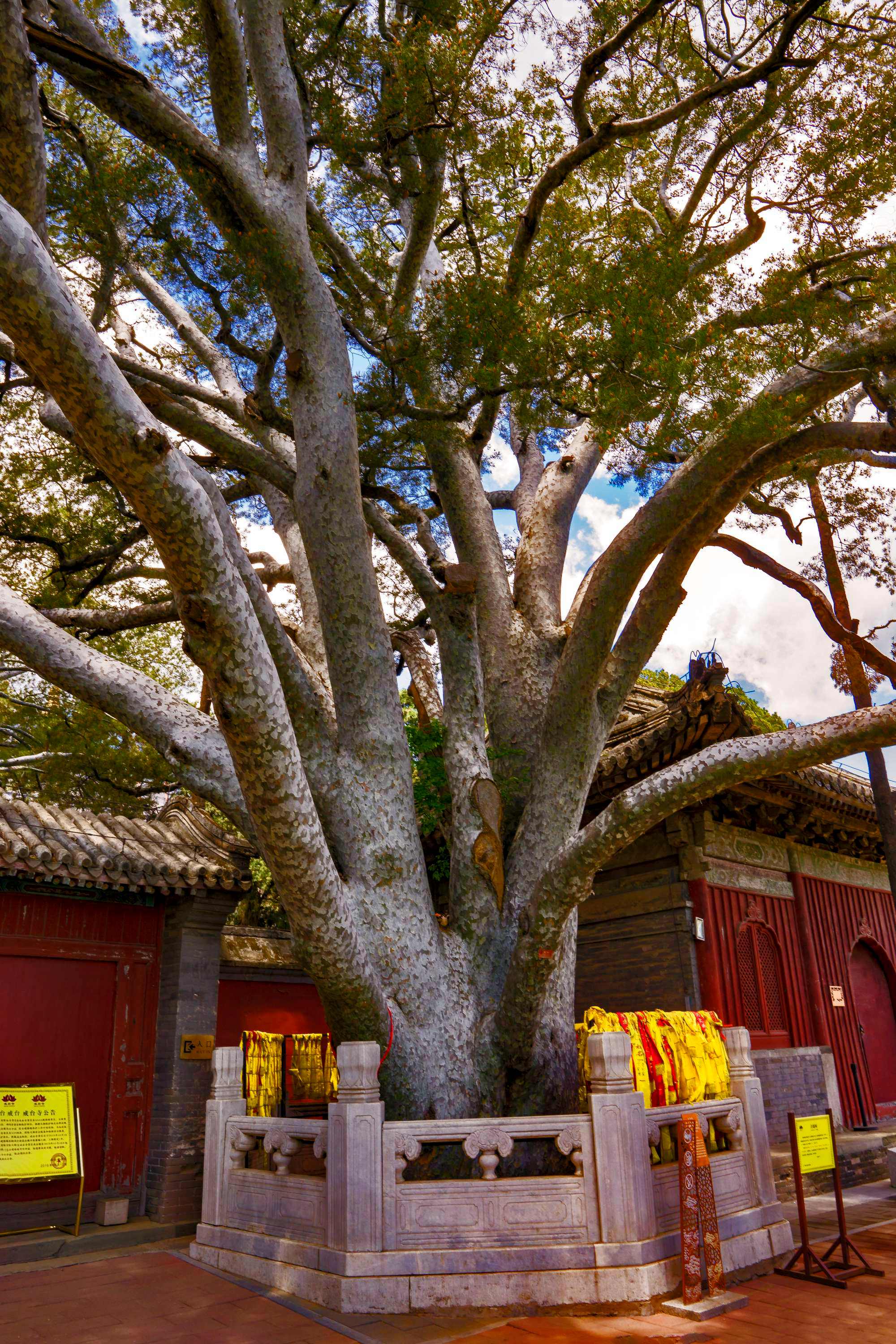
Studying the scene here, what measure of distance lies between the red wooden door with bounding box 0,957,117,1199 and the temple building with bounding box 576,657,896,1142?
4246 mm

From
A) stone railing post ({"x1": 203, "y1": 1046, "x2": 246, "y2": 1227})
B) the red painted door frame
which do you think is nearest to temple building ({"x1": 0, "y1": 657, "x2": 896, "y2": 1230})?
the red painted door frame

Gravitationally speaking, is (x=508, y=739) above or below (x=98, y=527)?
below

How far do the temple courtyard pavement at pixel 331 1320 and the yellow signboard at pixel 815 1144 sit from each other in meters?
0.54

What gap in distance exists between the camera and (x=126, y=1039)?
7.81 metres

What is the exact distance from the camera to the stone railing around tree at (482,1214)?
14.2 ft

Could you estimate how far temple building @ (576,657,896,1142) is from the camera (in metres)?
7.71

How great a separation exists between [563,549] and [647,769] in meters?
2.13

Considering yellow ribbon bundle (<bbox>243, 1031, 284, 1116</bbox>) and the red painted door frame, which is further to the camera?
the red painted door frame

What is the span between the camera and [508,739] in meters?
7.18

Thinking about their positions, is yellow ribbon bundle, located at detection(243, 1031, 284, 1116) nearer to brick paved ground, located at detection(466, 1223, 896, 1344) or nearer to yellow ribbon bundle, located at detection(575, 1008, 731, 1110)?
yellow ribbon bundle, located at detection(575, 1008, 731, 1110)

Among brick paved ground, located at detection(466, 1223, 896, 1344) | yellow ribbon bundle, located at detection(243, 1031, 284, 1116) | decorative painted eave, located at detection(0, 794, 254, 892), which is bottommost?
brick paved ground, located at detection(466, 1223, 896, 1344)

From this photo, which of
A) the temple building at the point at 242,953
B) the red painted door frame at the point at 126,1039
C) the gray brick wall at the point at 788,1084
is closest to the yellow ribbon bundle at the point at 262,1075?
the temple building at the point at 242,953

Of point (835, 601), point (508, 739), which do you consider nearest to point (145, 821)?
point (508, 739)

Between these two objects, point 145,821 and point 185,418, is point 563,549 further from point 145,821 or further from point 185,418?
point 145,821
